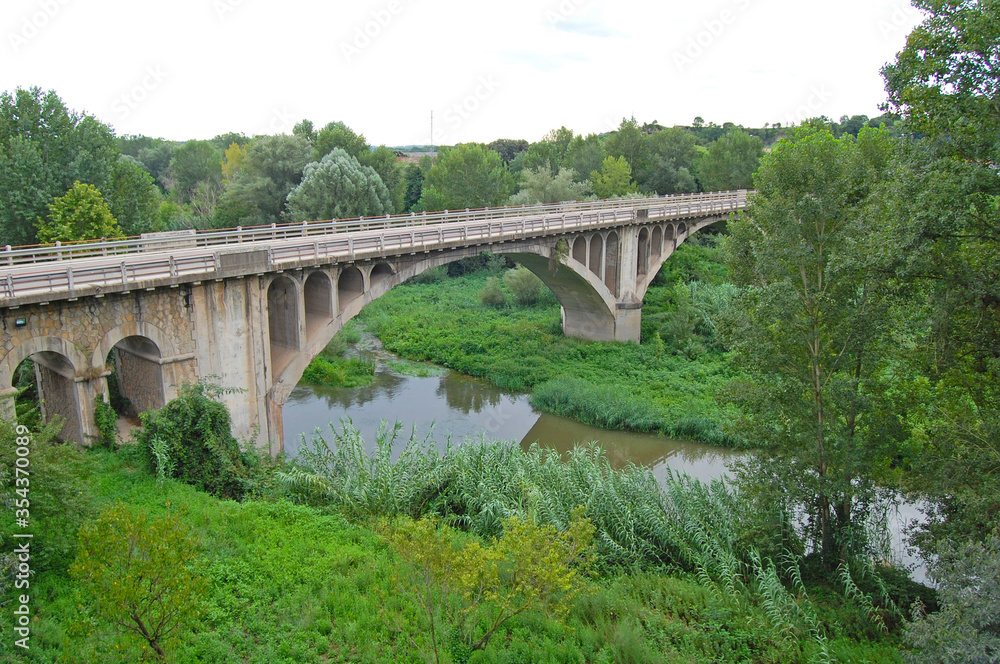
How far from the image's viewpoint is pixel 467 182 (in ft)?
194

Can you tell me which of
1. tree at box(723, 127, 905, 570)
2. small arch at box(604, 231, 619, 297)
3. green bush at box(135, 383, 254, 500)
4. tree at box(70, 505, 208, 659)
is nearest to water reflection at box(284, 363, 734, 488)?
green bush at box(135, 383, 254, 500)

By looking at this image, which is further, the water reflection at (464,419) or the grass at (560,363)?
the grass at (560,363)

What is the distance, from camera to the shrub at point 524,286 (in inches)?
1758

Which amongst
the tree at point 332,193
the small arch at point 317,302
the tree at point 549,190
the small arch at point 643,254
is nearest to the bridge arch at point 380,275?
the small arch at point 317,302

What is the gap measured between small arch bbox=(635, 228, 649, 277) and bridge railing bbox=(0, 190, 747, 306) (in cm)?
137

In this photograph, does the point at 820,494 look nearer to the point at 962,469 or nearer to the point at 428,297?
the point at 962,469

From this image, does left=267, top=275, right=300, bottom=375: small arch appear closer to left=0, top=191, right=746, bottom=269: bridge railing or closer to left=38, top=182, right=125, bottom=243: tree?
left=0, top=191, right=746, bottom=269: bridge railing

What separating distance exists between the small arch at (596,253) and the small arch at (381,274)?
1398cm

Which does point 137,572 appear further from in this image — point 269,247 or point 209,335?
point 269,247

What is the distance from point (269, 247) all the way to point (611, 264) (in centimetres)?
2089

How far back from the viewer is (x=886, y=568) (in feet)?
45.9

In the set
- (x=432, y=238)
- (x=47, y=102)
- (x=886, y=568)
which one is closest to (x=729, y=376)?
(x=432, y=238)

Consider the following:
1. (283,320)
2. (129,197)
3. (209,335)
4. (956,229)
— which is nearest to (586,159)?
(129,197)

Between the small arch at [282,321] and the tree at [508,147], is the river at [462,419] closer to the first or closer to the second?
the small arch at [282,321]
